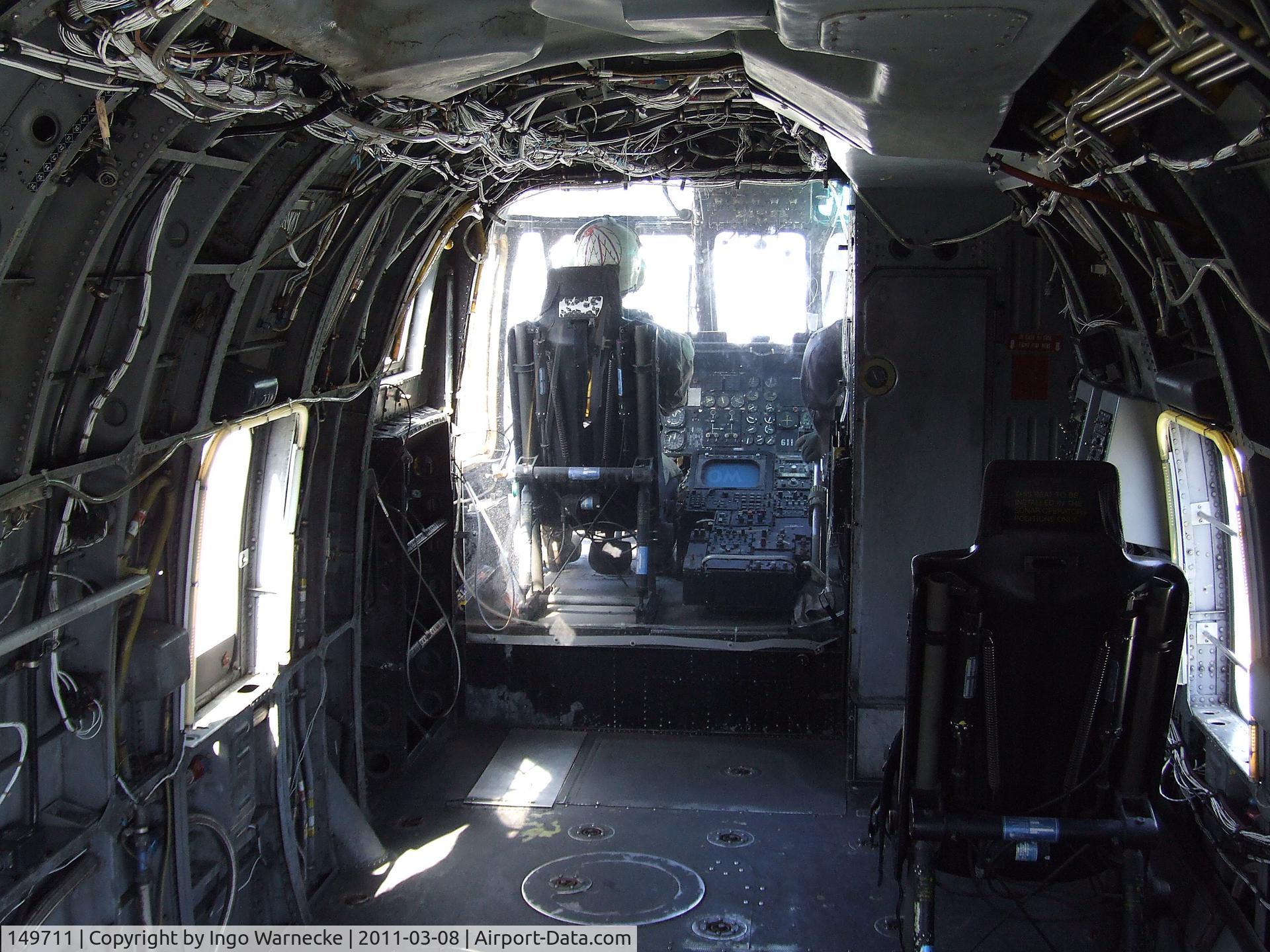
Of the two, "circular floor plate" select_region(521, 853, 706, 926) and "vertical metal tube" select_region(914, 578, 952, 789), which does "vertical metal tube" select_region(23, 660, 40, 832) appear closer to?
"circular floor plate" select_region(521, 853, 706, 926)

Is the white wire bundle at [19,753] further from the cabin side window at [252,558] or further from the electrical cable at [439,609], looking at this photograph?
the electrical cable at [439,609]

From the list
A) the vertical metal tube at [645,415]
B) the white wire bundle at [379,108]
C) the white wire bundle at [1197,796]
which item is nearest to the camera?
the white wire bundle at [379,108]

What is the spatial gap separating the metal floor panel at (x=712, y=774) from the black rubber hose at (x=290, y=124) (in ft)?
13.2

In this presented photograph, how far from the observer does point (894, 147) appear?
328 centimetres

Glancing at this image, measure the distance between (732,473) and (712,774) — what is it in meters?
4.11

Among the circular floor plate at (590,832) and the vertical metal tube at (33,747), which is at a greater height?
the vertical metal tube at (33,747)

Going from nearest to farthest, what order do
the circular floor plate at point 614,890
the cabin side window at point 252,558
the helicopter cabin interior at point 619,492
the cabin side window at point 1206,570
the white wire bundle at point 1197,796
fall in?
the helicopter cabin interior at point 619,492, the white wire bundle at point 1197,796, the cabin side window at point 1206,570, the cabin side window at point 252,558, the circular floor plate at point 614,890

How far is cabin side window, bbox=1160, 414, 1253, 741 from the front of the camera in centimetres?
437

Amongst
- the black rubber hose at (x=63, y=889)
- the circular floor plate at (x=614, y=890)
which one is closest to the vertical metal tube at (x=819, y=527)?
the circular floor plate at (x=614, y=890)

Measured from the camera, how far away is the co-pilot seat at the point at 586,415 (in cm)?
812

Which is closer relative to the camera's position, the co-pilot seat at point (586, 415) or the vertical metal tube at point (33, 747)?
the vertical metal tube at point (33, 747)

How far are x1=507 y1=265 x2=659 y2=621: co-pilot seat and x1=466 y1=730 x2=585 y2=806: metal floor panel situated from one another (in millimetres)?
1352

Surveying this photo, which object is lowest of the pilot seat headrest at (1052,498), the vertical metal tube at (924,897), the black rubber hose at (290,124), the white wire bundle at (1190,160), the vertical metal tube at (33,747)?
the vertical metal tube at (924,897)

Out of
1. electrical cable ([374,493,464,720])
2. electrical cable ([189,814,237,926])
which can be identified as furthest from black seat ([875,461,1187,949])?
electrical cable ([374,493,464,720])
